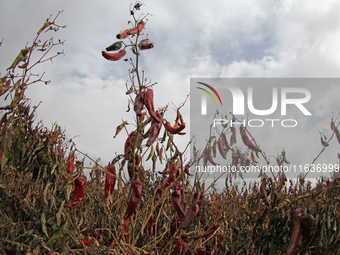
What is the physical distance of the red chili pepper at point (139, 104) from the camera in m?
1.78

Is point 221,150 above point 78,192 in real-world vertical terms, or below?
above

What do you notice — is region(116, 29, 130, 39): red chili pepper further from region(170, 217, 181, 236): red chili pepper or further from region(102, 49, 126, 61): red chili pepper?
region(170, 217, 181, 236): red chili pepper

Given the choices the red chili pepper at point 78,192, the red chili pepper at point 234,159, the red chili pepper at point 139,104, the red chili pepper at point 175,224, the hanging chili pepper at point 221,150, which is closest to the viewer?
the red chili pepper at point 139,104

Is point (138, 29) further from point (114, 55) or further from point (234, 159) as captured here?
point (234, 159)

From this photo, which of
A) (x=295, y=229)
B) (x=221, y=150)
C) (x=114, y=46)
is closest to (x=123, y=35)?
(x=114, y=46)

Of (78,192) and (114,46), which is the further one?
(78,192)

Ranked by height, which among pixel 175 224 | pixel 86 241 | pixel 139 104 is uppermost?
pixel 139 104

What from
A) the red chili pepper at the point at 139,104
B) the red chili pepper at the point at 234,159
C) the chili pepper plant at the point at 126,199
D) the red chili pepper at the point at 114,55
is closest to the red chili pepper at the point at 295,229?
the chili pepper plant at the point at 126,199

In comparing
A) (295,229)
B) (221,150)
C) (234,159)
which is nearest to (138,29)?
(295,229)

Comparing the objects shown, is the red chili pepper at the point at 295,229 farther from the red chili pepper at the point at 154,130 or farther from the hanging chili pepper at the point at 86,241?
the hanging chili pepper at the point at 86,241

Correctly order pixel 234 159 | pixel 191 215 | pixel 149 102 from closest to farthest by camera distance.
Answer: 1. pixel 149 102
2. pixel 191 215
3. pixel 234 159

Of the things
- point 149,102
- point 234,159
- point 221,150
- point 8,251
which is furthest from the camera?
point 234,159

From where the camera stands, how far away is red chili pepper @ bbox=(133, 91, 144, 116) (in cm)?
178

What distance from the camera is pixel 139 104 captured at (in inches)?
70.7
